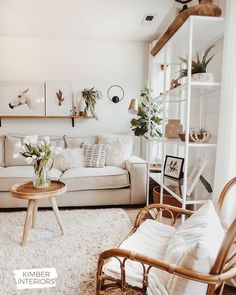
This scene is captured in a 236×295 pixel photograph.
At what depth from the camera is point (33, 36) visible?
3.83m

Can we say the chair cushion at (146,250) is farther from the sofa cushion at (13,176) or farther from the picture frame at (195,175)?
the sofa cushion at (13,176)

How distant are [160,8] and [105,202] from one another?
95.3 inches

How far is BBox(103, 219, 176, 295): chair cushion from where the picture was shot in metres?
1.07

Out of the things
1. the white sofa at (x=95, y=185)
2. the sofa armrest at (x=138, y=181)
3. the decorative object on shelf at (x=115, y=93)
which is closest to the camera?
the white sofa at (x=95, y=185)

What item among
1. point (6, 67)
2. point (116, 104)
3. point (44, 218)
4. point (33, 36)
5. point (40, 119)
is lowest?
point (44, 218)

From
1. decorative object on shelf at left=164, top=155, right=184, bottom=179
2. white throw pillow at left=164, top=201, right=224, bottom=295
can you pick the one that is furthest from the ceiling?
white throw pillow at left=164, top=201, right=224, bottom=295

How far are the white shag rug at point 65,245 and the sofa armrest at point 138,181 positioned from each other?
0.26m

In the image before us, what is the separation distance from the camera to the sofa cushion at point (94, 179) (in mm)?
2967

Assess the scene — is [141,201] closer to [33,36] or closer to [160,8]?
[160,8]

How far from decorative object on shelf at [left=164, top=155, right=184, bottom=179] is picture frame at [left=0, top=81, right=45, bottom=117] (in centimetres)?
230

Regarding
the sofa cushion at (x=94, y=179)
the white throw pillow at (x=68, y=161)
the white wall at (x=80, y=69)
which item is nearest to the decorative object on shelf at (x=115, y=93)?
the white wall at (x=80, y=69)

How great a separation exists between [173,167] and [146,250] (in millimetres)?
1185

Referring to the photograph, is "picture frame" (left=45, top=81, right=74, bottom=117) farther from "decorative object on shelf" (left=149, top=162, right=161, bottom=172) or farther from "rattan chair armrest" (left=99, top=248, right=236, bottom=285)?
"rattan chair armrest" (left=99, top=248, right=236, bottom=285)

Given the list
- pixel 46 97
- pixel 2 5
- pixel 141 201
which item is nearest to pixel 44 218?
pixel 141 201
